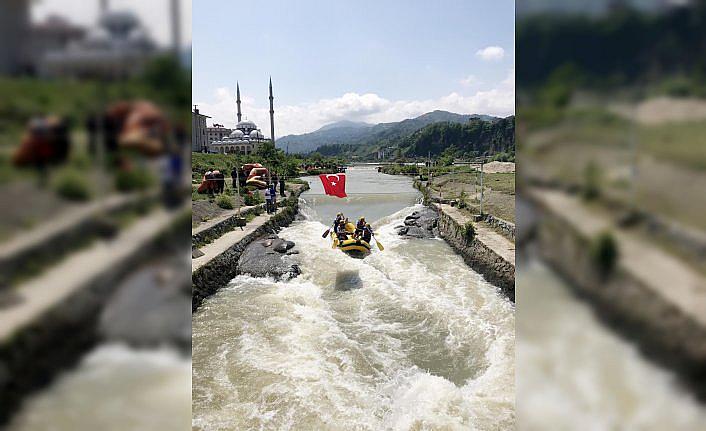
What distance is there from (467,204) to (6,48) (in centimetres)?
1483

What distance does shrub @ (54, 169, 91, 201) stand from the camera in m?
0.87

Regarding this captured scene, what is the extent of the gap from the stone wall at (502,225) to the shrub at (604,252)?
8973 mm

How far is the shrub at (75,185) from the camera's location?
87 centimetres

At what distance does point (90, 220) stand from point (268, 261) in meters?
8.55

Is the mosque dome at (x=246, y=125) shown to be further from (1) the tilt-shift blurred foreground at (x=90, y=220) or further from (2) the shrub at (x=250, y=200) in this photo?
(1) the tilt-shift blurred foreground at (x=90, y=220)

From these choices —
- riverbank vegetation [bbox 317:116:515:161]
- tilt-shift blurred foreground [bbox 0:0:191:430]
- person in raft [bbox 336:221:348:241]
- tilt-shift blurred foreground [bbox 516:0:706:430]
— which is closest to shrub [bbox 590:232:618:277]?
tilt-shift blurred foreground [bbox 516:0:706:430]

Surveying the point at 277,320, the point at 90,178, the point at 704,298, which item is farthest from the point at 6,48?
the point at 277,320

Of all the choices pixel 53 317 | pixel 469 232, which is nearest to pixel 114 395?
pixel 53 317

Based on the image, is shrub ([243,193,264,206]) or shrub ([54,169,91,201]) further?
shrub ([243,193,264,206])

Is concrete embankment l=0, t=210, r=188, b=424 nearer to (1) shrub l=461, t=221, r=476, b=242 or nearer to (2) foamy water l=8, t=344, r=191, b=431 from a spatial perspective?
(2) foamy water l=8, t=344, r=191, b=431

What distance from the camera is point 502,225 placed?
10.1 metres

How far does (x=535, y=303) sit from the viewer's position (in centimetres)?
100

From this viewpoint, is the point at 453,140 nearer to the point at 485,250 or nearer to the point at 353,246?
the point at 485,250

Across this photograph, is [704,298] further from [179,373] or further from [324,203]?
[324,203]
